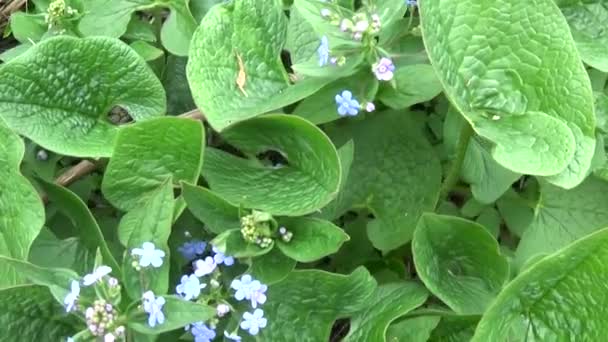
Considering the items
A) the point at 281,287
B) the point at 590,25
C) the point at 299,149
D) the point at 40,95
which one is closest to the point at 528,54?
the point at 590,25

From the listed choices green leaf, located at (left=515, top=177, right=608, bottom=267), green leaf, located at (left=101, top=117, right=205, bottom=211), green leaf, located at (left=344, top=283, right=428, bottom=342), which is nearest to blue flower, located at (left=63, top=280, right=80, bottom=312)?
green leaf, located at (left=101, top=117, right=205, bottom=211)

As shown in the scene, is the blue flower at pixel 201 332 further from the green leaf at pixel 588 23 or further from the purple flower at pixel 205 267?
the green leaf at pixel 588 23

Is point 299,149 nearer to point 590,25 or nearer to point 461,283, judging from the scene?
point 461,283

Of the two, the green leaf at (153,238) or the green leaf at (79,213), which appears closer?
the green leaf at (153,238)

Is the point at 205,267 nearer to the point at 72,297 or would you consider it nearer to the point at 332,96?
the point at 72,297

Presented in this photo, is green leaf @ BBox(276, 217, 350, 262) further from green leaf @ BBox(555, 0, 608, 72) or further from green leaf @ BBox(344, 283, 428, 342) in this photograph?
green leaf @ BBox(555, 0, 608, 72)

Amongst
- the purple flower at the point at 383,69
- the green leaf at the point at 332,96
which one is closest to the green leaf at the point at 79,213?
the green leaf at the point at 332,96
